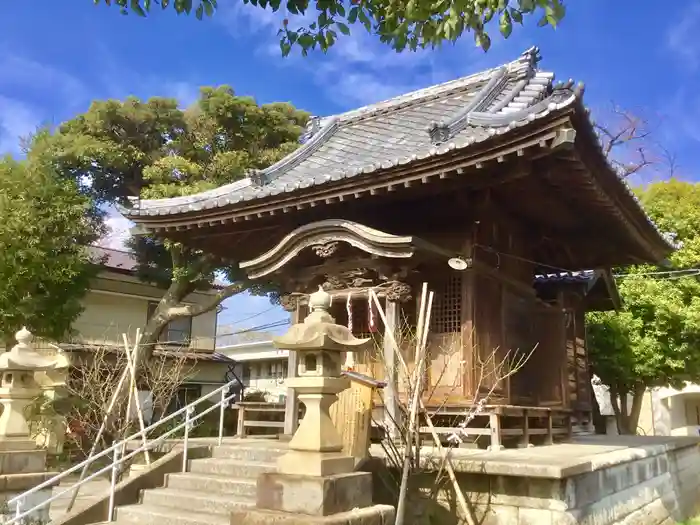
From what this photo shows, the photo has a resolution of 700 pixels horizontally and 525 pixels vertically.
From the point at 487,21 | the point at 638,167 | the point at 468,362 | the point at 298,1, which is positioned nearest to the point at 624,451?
the point at 468,362

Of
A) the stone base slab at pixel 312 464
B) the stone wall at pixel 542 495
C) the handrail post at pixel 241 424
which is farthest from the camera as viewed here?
the handrail post at pixel 241 424

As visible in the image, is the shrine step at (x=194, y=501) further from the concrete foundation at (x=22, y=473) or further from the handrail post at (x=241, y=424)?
the handrail post at (x=241, y=424)

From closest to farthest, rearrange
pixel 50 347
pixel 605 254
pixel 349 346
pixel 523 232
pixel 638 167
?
1. pixel 349 346
2. pixel 523 232
3. pixel 605 254
4. pixel 50 347
5. pixel 638 167

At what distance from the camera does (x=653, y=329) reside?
1711 cm

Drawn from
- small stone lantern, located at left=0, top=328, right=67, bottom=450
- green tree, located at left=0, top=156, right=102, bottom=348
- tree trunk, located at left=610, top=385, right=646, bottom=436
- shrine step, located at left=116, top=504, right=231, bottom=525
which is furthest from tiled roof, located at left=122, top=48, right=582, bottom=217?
tree trunk, located at left=610, top=385, right=646, bottom=436

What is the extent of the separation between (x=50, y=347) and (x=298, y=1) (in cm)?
1621

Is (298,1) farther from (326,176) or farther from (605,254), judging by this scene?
(605,254)

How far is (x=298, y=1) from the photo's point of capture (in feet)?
16.9

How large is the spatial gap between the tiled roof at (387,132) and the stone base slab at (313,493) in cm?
446

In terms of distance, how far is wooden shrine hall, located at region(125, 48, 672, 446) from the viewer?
855cm

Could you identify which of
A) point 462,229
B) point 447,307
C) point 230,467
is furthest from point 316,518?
point 462,229

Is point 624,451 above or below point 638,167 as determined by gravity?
below

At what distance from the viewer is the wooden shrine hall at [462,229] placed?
855cm

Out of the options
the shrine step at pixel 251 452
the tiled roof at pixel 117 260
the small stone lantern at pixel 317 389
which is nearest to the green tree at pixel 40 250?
the tiled roof at pixel 117 260
